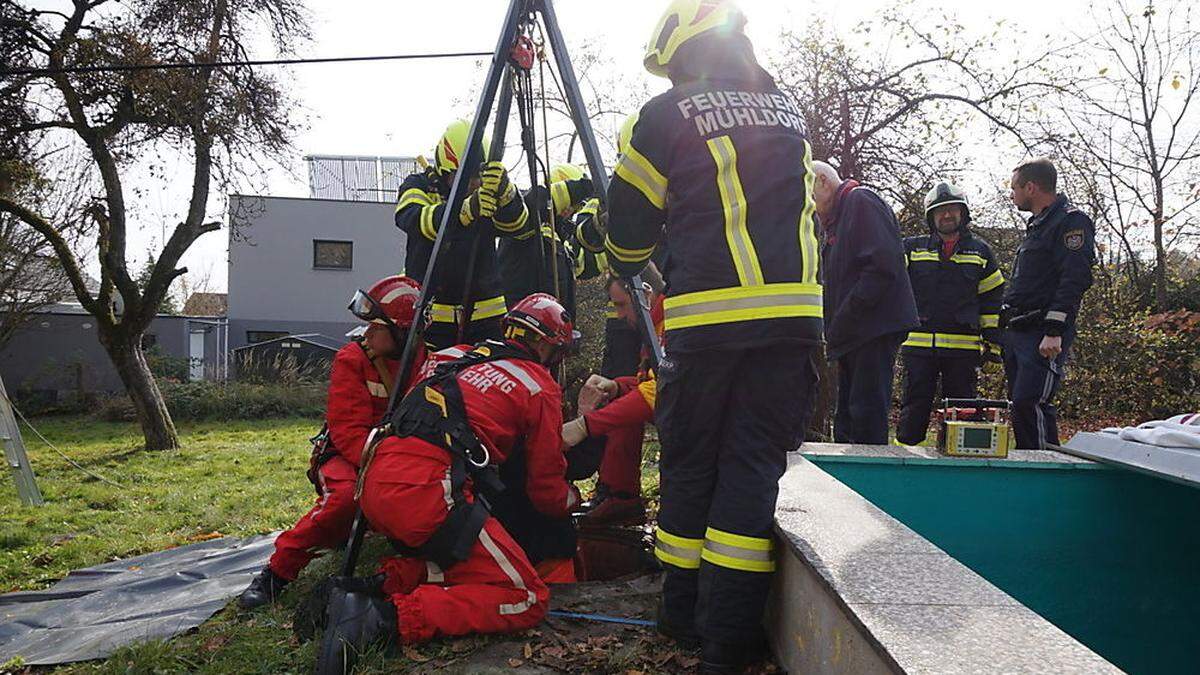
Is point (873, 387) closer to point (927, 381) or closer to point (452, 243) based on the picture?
point (927, 381)

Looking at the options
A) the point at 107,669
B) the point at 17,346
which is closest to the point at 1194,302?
the point at 107,669

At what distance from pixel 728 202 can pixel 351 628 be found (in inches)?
73.4

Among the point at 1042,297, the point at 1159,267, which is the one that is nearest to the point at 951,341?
the point at 1042,297

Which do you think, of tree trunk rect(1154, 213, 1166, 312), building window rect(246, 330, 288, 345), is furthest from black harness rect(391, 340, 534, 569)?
building window rect(246, 330, 288, 345)

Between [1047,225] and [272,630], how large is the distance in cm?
473

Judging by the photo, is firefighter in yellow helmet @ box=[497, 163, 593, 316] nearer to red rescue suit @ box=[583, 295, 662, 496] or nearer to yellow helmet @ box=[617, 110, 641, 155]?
red rescue suit @ box=[583, 295, 662, 496]

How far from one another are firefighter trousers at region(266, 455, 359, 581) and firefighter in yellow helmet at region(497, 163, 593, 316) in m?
1.69

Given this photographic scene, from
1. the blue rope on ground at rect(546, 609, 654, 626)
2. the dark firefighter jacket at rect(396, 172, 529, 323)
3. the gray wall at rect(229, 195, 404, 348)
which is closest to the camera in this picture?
the blue rope on ground at rect(546, 609, 654, 626)

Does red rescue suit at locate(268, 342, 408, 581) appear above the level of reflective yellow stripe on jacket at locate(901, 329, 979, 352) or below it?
below

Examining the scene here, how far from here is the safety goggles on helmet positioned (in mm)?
4086

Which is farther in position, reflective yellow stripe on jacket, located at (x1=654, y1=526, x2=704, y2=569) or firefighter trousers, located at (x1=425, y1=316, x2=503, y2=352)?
firefighter trousers, located at (x1=425, y1=316, x2=503, y2=352)

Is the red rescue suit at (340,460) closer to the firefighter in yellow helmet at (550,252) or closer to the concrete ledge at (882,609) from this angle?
the firefighter in yellow helmet at (550,252)

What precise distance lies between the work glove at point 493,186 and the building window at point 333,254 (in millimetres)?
22184

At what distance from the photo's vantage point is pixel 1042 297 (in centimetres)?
504
